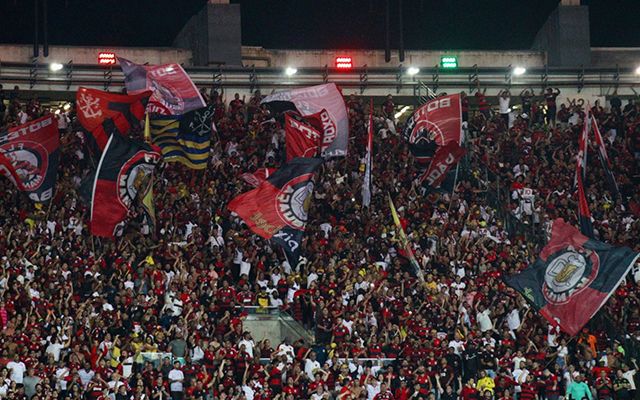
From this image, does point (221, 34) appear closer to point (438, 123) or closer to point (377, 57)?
point (377, 57)

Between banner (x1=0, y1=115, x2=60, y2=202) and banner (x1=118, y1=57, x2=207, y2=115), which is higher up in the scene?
banner (x1=118, y1=57, x2=207, y2=115)

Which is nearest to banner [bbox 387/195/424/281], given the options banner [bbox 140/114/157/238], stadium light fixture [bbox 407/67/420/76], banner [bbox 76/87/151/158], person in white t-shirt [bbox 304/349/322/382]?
person in white t-shirt [bbox 304/349/322/382]

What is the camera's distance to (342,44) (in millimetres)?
60406

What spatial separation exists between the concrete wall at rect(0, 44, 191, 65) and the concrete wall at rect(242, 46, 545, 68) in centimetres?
247

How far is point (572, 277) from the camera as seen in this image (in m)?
35.7

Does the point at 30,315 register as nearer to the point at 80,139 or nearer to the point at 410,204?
the point at 80,139

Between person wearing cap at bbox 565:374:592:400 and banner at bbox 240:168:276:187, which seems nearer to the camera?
person wearing cap at bbox 565:374:592:400

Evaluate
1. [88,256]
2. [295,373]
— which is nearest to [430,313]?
[295,373]

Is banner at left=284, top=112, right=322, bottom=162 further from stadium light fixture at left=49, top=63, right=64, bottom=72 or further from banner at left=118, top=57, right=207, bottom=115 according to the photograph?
stadium light fixture at left=49, top=63, right=64, bottom=72

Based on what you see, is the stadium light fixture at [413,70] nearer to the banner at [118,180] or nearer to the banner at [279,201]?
the banner at [279,201]

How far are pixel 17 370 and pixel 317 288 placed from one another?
880cm

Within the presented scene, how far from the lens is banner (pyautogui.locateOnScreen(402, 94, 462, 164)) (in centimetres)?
4444

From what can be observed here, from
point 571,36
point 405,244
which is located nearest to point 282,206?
point 405,244

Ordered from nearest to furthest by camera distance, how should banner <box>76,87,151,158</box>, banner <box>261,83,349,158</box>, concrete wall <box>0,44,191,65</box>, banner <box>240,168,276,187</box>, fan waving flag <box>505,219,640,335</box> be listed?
fan waving flag <box>505,219,640,335</box> → banner <box>76,87,151,158</box> → banner <box>240,168,276,187</box> → banner <box>261,83,349,158</box> → concrete wall <box>0,44,191,65</box>
